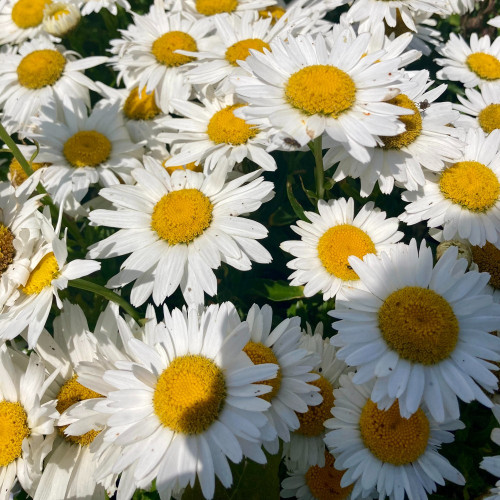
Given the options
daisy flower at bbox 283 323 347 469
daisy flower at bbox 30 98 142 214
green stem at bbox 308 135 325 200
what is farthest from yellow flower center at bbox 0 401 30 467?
green stem at bbox 308 135 325 200

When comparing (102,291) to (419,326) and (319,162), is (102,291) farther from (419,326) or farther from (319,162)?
(419,326)

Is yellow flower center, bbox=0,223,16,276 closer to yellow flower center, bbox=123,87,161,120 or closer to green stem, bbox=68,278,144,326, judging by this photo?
green stem, bbox=68,278,144,326

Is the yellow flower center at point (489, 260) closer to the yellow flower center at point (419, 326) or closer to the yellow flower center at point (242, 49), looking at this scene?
the yellow flower center at point (419, 326)

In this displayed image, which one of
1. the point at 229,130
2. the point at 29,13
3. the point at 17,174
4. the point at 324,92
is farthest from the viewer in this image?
the point at 29,13

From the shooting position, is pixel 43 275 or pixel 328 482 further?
pixel 328 482

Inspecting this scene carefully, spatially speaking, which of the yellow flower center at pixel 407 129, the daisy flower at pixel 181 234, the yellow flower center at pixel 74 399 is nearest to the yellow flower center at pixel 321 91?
the yellow flower center at pixel 407 129

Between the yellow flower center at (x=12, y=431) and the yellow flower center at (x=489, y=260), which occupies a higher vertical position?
the yellow flower center at (x=489, y=260)

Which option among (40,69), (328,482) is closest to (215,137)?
(40,69)
